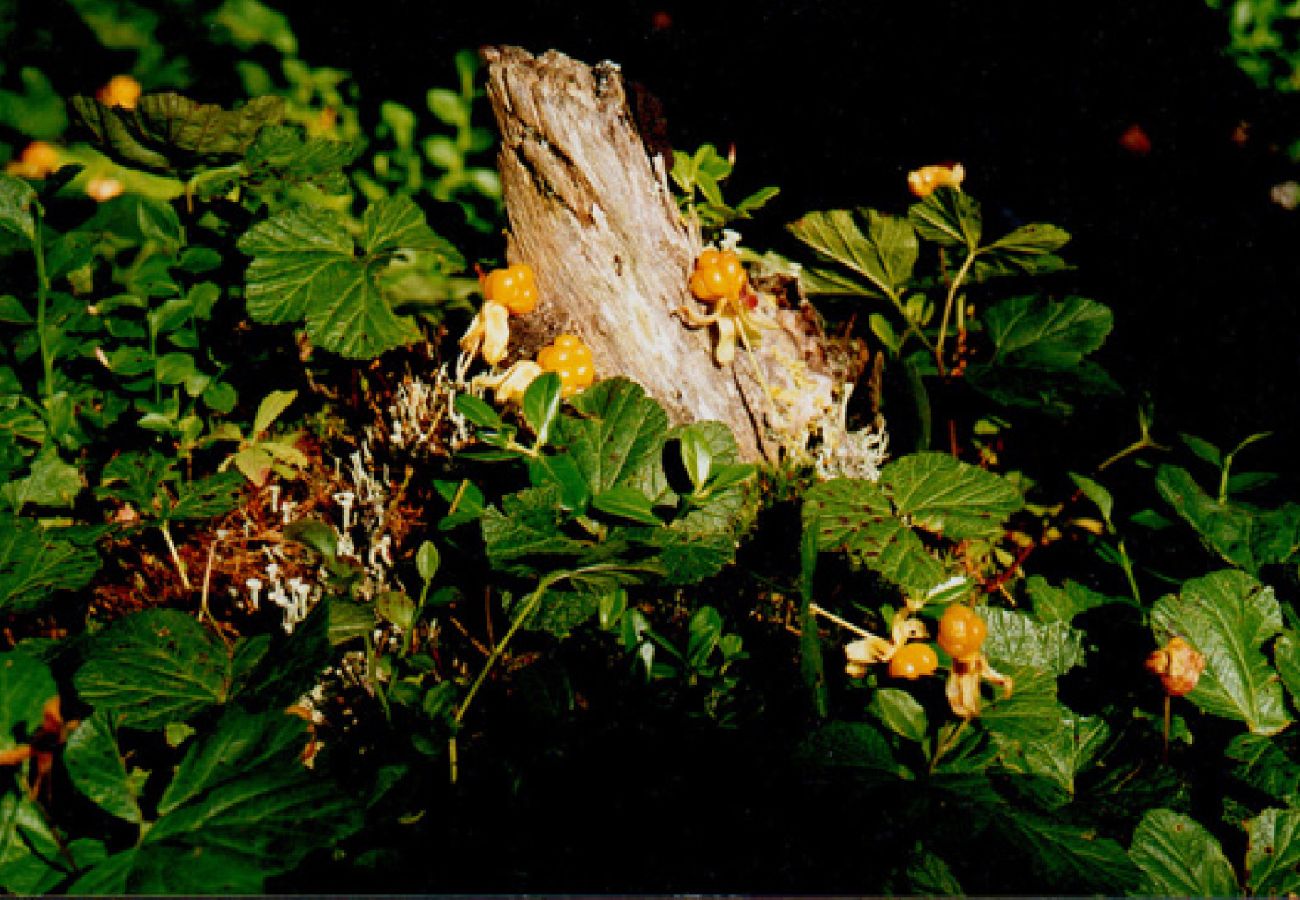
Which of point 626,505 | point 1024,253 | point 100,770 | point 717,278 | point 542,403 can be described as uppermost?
point 1024,253

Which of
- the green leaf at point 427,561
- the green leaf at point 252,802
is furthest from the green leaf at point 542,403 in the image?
the green leaf at point 252,802

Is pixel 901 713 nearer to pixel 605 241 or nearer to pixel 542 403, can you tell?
pixel 542 403

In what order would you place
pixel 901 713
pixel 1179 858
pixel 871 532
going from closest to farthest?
pixel 1179 858
pixel 901 713
pixel 871 532

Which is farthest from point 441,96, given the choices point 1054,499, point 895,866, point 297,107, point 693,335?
point 895,866

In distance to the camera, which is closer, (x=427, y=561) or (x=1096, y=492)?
(x=427, y=561)

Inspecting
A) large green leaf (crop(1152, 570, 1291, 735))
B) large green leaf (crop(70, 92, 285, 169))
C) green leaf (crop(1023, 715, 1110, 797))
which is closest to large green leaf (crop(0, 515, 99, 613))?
large green leaf (crop(70, 92, 285, 169))

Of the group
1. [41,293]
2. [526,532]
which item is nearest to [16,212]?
[41,293]

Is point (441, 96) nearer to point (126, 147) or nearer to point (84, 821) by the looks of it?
point (126, 147)

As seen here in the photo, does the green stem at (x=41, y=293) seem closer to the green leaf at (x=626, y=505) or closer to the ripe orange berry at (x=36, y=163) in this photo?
the ripe orange berry at (x=36, y=163)
